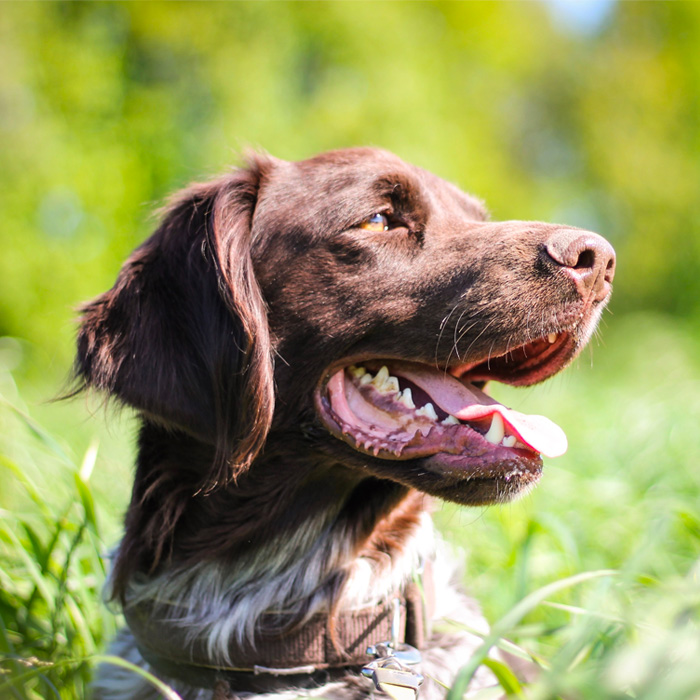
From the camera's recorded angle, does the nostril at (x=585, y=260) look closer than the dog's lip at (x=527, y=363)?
Yes

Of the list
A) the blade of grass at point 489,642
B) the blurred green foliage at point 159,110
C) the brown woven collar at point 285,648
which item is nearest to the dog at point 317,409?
the brown woven collar at point 285,648

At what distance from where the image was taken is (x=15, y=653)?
2.02 metres

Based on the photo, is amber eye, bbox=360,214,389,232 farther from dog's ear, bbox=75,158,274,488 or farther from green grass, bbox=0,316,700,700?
green grass, bbox=0,316,700,700

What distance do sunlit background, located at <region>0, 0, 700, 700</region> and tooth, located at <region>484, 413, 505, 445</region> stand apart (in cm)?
44

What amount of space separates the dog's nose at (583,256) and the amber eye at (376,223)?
511 mm

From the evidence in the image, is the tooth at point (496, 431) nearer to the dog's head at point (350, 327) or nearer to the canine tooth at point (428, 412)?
the dog's head at point (350, 327)

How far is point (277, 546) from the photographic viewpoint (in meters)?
2.11

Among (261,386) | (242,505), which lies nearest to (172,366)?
(261,386)

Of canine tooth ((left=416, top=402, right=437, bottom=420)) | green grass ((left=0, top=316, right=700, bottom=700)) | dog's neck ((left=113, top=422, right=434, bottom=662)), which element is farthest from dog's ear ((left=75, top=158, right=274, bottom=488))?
canine tooth ((left=416, top=402, right=437, bottom=420))

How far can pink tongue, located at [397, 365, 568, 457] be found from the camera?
1871mm

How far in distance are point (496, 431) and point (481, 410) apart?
0.08 metres

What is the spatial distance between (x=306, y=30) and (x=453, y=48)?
25.1 feet

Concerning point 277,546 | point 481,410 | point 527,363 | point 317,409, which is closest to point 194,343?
point 317,409

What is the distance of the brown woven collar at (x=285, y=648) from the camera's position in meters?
1.86
